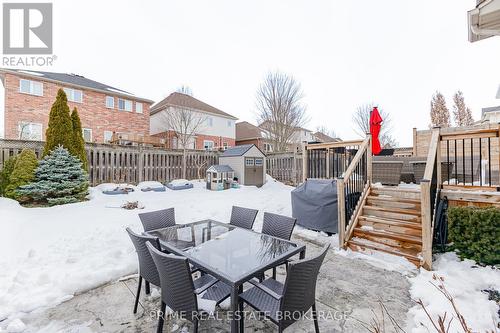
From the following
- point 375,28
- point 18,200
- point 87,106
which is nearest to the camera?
point 18,200

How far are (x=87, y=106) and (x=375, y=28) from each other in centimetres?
1717

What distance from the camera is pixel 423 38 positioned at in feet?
30.6

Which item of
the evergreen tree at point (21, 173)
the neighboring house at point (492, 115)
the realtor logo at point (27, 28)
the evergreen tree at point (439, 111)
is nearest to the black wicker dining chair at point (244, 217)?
the evergreen tree at point (21, 173)

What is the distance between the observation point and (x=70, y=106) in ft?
46.7

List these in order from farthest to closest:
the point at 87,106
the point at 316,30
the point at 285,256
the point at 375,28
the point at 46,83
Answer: the point at 87,106 < the point at 46,83 < the point at 316,30 < the point at 375,28 < the point at 285,256

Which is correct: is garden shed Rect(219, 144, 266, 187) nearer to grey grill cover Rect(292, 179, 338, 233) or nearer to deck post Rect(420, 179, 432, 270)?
grey grill cover Rect(292, 179, 338, 233)

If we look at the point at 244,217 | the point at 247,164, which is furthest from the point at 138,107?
the point at 244,217

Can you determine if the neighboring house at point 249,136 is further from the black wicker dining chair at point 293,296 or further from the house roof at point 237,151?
the black wicker dining chair at point 293,296

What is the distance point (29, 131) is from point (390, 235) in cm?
1821

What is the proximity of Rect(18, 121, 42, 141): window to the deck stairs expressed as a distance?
17154 millimetres

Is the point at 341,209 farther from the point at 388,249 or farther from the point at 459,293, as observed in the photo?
the point at 459,293

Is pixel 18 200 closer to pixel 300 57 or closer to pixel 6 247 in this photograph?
pixel 6 247

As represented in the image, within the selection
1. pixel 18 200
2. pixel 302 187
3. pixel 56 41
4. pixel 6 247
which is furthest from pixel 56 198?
pixel 56 41

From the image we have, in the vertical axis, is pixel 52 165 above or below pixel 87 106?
below
